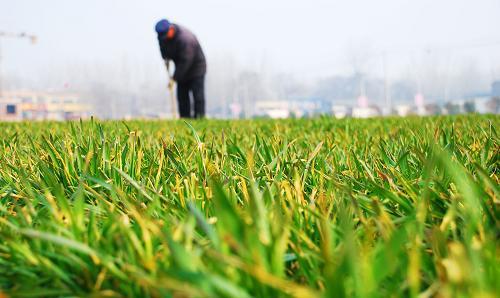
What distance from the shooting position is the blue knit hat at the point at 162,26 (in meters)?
11.1

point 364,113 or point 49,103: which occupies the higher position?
point 49,103

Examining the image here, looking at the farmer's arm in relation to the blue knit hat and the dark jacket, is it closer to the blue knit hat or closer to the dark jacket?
the dark jacket

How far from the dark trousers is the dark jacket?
0.19 metres

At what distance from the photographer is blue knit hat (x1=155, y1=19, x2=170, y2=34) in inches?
439

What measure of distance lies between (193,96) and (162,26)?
5.28 ft

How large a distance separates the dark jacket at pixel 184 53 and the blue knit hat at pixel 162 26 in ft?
0.42

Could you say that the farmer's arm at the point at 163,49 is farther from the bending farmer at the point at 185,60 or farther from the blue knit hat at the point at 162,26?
the blue knit hat at the point at 162,26

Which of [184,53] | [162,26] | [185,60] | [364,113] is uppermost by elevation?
[162,26]

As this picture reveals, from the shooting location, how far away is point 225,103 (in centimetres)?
10950

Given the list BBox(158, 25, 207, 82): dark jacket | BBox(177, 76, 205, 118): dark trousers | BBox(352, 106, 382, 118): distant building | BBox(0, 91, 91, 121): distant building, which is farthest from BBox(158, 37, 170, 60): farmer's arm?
BBox(0, 91, 91, 121): distant building

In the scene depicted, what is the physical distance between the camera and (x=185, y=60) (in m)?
11.3

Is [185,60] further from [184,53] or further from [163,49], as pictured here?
[163,49]

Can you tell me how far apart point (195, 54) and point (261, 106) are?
10254cm

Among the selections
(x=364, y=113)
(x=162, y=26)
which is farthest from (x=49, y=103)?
(x=162, y=26)
